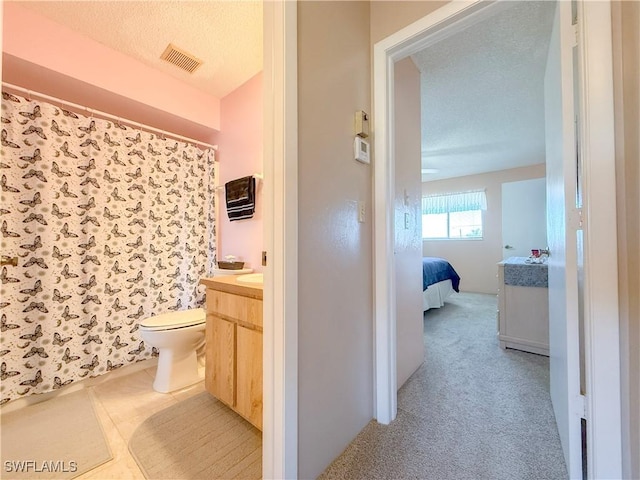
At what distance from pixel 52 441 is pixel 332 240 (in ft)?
5.70

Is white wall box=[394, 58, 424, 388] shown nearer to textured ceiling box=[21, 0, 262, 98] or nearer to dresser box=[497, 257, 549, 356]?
dresser box=[497, 257, 549, 356]

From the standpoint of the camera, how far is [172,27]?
182 centimetres

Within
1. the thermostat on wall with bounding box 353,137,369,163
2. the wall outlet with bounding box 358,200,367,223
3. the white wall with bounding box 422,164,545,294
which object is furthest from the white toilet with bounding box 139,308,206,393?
the white wall with bounding box 422,164,545,294

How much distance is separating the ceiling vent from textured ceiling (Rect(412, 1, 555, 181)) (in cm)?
172

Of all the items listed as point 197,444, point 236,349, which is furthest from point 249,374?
point 197,444

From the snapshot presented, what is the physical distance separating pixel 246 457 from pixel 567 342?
146 centimetres

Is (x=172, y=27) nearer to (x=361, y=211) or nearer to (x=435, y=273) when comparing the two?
(x=361, y=211)

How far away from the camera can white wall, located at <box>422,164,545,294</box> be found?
4.96m

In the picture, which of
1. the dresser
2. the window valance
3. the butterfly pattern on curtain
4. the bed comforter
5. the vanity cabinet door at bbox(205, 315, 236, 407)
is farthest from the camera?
the window valance

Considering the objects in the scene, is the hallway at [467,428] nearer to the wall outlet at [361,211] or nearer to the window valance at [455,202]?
the wall outlet at [361,211]

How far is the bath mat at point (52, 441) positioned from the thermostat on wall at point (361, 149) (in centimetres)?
187

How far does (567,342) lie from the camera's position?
1032mm

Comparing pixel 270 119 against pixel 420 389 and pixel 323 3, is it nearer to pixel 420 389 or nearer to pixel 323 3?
pixel 323 3

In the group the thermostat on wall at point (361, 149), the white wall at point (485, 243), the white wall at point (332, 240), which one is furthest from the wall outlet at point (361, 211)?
the white wall at point (485, 243)
